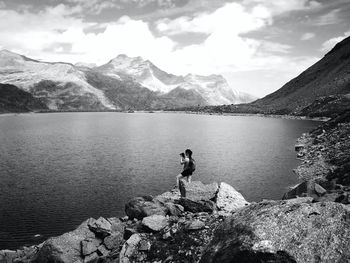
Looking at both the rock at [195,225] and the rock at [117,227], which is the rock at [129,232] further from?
the rock at [195,225]

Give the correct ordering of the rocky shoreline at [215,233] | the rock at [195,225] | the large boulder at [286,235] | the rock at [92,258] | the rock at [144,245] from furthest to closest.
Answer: the rock at [92,258], the rock at [195,225], the rock at [144,245], the rocky shoreline at [215,233], the large boulder at [286,235]

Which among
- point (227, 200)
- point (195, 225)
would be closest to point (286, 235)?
point (195, 225)

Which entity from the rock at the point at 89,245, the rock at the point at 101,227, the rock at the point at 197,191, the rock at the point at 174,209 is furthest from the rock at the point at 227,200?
the rock at the point at 89,245

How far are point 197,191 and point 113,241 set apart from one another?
27.6ft

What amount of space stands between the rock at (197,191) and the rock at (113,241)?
6.44 m

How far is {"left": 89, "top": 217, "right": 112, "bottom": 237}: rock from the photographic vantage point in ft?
75.3

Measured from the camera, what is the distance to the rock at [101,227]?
22.9m

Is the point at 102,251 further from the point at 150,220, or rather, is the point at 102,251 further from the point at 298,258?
the point at 298,258

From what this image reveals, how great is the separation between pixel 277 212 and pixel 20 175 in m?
51.3

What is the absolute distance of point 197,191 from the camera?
26.6m

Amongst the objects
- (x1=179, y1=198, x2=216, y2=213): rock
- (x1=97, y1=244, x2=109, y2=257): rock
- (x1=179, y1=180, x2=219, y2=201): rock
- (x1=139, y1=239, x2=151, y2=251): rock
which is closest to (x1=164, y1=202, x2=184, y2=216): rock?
(x1=179, y1=198, x2=216, y2=213): rock

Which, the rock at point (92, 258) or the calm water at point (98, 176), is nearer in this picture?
the rock at point (92, 258)

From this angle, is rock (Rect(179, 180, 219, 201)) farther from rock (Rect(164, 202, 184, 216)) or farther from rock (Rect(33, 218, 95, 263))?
rock (Rect(33, 218, 95, 263))

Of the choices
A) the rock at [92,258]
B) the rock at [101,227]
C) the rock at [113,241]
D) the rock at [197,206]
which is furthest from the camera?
the rock at [197,206]
